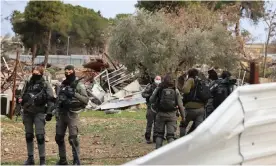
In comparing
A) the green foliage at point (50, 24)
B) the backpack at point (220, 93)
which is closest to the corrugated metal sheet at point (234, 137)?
the backpack at point (220, 93)

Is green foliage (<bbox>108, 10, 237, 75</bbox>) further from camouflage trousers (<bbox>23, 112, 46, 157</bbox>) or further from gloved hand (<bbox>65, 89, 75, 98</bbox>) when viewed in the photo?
gloved hand (<bbox>65, 89, 75, 98</bbox>)

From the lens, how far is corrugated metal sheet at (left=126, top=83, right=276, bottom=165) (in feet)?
12.0

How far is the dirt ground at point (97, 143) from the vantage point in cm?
942

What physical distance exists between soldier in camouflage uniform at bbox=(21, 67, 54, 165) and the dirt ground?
0.85 metres

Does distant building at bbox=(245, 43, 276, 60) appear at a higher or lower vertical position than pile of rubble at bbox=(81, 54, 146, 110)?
higher

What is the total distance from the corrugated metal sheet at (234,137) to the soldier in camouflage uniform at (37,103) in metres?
4.49

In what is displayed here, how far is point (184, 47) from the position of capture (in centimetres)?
2819

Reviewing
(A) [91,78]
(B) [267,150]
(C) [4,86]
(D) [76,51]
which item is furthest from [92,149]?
(D) [76,51]

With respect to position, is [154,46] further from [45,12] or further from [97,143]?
[45,12]

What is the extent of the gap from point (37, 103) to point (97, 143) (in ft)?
12.5

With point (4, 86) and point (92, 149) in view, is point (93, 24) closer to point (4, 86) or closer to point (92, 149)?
point (4, 86)

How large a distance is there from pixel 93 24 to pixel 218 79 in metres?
57.2

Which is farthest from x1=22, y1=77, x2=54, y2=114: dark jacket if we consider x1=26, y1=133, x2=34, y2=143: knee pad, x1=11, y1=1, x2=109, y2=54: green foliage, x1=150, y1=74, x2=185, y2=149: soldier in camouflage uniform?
x1=11, y1=1, x2=109, y2=54: green foliage

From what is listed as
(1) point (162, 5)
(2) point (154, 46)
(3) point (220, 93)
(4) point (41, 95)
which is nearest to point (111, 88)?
(2) point (154, 46)
